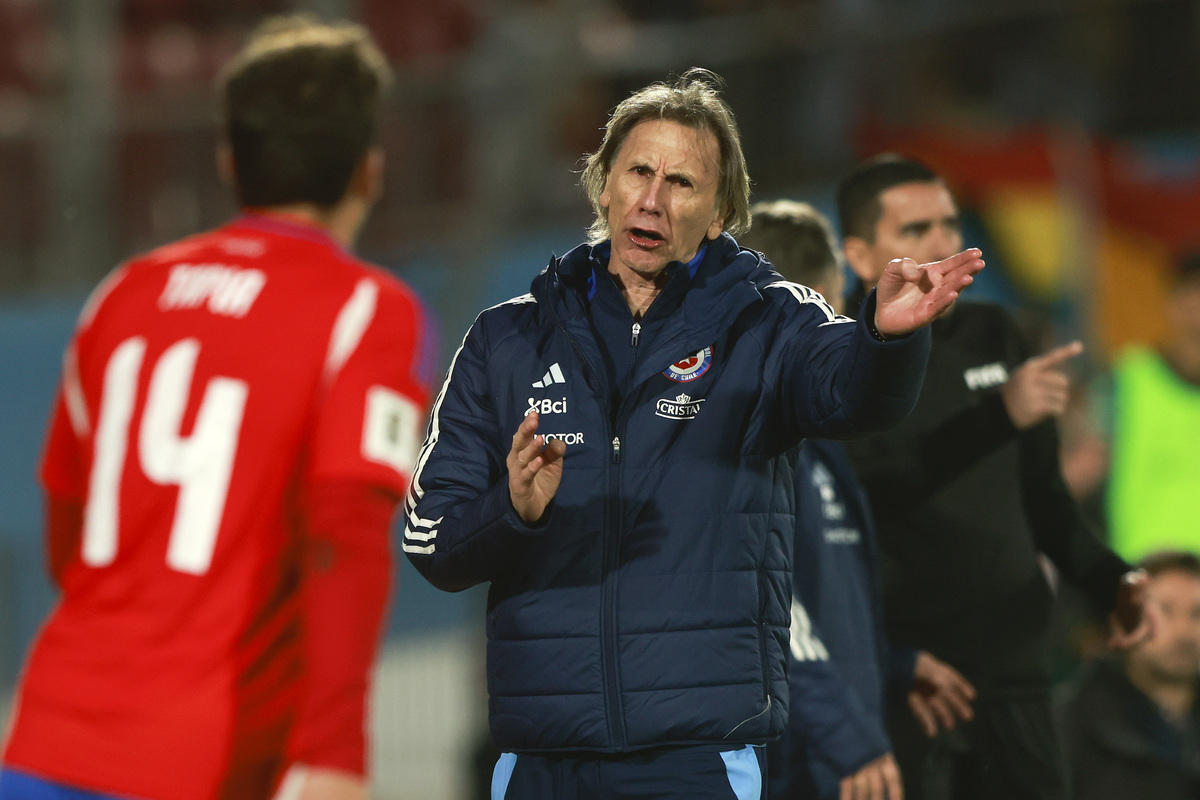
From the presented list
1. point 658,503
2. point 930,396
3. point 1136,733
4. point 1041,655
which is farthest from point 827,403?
point 1136,733

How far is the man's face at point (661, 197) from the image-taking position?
10.4ft

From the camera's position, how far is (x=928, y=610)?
4.20 meters

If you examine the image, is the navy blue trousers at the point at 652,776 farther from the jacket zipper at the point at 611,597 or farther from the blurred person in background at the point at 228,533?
the blurred person in background at the point at 228,533

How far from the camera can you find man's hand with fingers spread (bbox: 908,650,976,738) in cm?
404

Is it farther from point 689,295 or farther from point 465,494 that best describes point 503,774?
point 689,295

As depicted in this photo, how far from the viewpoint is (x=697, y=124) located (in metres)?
3.27

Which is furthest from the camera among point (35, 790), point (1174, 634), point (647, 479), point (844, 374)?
point (1174, 634)

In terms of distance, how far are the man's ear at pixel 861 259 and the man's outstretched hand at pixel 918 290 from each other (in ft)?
5.12

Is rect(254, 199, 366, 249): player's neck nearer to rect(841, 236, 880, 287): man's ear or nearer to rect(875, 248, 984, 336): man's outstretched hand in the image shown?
rect(875, 248, 984, 336): man's outstretched hand

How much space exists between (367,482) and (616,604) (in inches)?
27.4

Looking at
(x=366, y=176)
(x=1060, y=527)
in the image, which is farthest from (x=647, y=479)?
(x=1060, y=527)

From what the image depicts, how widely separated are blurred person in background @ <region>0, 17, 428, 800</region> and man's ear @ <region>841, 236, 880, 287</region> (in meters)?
2.09

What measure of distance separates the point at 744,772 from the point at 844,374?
77 centimetres

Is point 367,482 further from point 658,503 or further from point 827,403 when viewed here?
point 827,403
